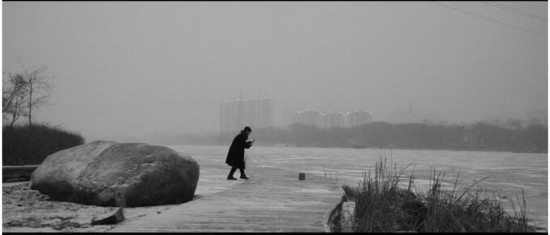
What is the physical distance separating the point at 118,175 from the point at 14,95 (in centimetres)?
1804

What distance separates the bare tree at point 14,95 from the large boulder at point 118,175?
49.2 ft

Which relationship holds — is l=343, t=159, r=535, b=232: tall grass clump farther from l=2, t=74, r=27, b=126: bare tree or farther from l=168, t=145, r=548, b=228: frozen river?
l=2, t=74, r=27, b=126: bare tree

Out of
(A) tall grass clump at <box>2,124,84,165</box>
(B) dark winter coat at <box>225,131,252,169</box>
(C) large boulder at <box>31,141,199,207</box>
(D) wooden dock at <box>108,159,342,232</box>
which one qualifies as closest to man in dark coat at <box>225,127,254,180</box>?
(B) dark winter coat at <box>225,131,252,169</box>

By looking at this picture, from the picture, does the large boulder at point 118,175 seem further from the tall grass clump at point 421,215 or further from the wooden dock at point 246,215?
the tall grass clump at point 421,215

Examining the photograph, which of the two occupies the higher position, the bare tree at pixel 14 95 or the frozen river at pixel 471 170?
the bare tree at pixel 14 95

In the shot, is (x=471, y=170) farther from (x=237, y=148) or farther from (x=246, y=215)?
(x=246, y=215)

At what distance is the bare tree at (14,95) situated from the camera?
21125mm

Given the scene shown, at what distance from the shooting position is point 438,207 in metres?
6.92

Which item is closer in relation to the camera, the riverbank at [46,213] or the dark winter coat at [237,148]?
the riverbank at [46,213]

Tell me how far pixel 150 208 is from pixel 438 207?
14.4 feet

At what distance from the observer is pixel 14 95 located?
2209cm

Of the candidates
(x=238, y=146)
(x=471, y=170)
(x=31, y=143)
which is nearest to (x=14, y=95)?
(x=31, y=143)

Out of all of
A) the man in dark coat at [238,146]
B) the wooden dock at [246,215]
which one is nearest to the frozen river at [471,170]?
the wooden dock at [246,215]

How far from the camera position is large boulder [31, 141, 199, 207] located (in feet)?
23.4
